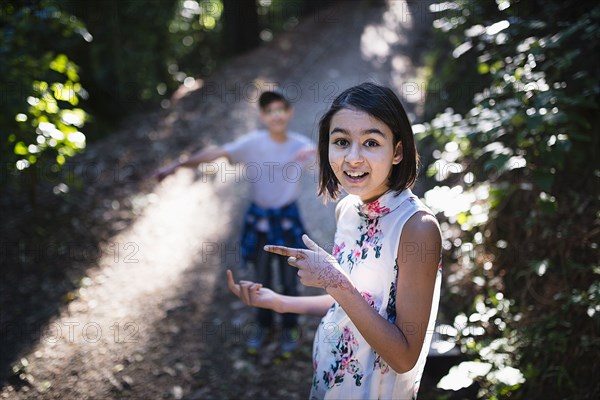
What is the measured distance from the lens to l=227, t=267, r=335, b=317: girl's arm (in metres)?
1.87

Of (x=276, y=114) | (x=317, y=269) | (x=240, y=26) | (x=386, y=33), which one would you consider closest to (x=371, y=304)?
(x=317, y=269)

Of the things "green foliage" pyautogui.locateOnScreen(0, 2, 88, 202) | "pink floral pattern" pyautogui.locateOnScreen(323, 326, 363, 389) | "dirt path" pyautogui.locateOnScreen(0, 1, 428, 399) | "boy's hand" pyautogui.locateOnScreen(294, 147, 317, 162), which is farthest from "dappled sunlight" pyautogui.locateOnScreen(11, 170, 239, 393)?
"pink floral pattern" pyautogui.locateOnScreen(323, 326, 363, 389)

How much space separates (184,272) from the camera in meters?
4.56

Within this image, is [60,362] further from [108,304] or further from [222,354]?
[222,354]

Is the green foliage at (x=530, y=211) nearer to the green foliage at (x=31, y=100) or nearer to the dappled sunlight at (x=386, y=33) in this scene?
the green foliage at (x=31, y=100)

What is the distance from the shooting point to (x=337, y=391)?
1667 mm

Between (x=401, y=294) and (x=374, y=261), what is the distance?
6.7 inches

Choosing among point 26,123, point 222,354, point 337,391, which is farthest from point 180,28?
point 337,391

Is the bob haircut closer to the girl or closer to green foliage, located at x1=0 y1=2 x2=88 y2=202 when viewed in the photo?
the girl

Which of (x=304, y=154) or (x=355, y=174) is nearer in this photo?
(x=355, y=174)

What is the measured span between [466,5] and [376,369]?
311 cm

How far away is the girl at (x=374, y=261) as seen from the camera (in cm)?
147

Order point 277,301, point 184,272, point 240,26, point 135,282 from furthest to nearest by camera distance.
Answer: point 240,26
point 184,272
point 135,282
point 277,301

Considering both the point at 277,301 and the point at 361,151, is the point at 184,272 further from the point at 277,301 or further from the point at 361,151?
the point at 361,151
